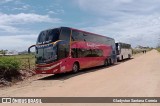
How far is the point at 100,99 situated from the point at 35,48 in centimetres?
1053

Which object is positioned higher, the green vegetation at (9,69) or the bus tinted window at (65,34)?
the bus tinted window at (65,34)

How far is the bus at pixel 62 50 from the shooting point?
18422mm

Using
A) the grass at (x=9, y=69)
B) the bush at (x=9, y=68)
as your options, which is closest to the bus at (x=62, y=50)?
the grass at (x=9, y=69)

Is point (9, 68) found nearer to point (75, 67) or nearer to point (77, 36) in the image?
point (75, 67)

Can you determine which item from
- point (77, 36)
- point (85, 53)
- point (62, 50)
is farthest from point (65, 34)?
point (85, 53)

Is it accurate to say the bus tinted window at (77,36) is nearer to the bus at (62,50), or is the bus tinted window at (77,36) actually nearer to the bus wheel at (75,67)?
the bus at (62,50)

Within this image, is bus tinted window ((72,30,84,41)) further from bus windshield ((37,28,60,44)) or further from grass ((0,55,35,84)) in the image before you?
grass ((0,55,35,84))

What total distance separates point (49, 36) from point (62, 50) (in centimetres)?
136

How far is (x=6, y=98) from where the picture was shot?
428 inches

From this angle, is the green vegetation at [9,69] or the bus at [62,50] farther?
the bus at [62,50]

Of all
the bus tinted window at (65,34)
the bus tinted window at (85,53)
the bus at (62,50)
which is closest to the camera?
the bus at (62,50)

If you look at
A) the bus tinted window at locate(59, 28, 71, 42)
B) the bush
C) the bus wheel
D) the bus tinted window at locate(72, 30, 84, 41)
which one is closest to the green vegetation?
the bush

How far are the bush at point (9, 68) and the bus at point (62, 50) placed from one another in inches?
57.8

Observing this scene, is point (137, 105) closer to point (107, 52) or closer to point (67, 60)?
point (67, 60)
